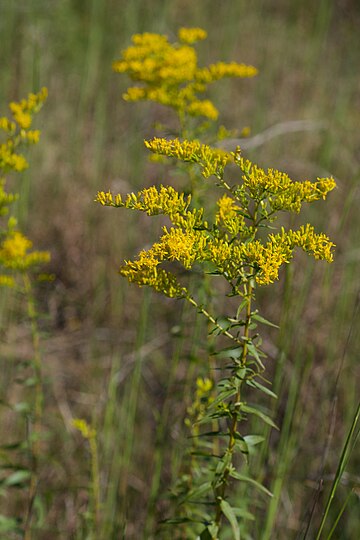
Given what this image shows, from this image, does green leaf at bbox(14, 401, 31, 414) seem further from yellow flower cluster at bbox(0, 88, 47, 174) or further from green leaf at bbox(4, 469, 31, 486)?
yellow flower cluster at bbox(0, 88, 47, 174)

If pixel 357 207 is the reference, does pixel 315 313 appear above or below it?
below

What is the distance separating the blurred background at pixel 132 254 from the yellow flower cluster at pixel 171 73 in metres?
0.33

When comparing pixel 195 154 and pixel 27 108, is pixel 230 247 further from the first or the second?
pixel 27 108

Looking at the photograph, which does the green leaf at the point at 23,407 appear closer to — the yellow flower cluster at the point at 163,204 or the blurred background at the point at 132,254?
the blurred background at the point at 132,254

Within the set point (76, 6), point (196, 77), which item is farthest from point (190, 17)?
point (196, 77)

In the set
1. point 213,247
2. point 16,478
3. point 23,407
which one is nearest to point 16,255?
point 23,407

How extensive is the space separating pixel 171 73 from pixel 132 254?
1.55m

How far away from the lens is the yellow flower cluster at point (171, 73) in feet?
7.17

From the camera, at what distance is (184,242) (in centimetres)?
129

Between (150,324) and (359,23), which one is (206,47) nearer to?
(359,23)

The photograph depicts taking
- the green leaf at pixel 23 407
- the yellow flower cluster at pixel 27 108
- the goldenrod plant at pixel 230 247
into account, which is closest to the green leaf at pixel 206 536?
the goldenrod plant at pixel 230 247

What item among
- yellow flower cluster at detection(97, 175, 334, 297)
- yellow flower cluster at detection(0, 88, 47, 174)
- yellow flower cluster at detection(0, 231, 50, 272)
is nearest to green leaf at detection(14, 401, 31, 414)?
yellow flower cluster at detection(0, 231, 50, 272)

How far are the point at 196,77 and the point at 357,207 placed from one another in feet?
5.96

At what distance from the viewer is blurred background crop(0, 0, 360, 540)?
2320 mm
